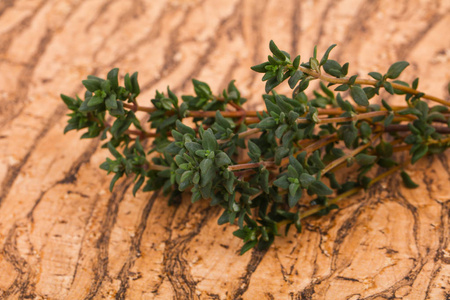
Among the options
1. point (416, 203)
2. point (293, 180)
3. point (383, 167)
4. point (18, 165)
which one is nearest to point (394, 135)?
point (383, 167)

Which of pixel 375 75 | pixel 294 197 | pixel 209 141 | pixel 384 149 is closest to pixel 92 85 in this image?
pixel 209 141

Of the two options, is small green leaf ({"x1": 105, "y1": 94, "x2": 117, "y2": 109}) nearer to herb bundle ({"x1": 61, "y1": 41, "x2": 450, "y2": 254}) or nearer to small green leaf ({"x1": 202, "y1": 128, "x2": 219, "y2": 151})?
herb bundle ({"x1": 61, "y1": 41, "x2": 450, "y2": 254})

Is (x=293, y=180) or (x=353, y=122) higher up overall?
(x=353, y=122)

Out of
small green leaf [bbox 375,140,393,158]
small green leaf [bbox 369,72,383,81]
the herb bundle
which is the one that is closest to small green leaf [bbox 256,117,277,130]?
the herb bundle

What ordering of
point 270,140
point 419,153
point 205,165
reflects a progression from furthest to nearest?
point 419,153
point 270,140
point 205,165

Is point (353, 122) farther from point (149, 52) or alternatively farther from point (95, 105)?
point (149, 52)

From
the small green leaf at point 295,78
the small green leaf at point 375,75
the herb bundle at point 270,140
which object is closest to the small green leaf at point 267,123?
the herb bundle at point 270,140

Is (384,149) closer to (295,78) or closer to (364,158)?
(364,158)
